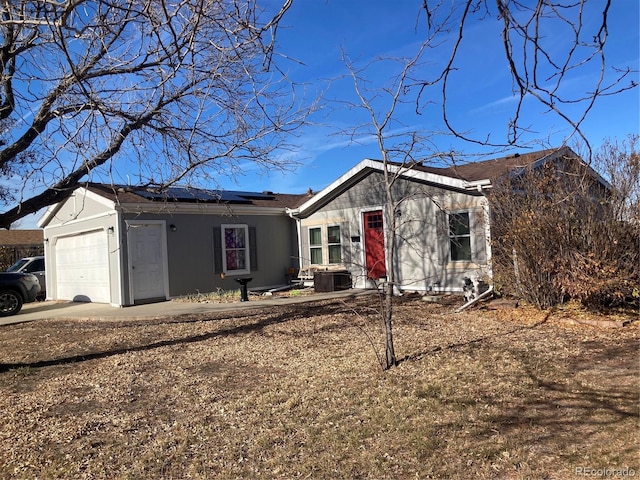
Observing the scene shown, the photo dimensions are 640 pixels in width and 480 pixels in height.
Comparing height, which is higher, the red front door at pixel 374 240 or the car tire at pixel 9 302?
the red front door at pixel 374 240

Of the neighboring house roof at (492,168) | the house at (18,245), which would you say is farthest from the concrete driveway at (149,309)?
the house at (18,245)

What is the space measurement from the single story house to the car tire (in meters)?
1.98

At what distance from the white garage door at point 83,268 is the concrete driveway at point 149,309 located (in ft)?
1.83

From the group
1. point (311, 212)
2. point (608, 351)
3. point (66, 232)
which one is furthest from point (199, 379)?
point (66, 232)

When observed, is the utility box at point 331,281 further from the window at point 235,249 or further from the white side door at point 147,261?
the white side door at point 147,261

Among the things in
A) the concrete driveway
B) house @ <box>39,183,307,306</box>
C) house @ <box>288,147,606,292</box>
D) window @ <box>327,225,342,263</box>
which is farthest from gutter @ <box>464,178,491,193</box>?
window @ <box>327,225,342,263</box>

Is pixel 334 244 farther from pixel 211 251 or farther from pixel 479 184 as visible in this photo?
pixel 479 184

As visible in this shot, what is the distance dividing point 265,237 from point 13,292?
714 centimetres

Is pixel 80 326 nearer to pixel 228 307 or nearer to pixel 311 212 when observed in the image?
pixel 228 307

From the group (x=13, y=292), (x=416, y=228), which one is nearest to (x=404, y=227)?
(x=416, y=228)

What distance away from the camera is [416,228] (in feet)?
43.3

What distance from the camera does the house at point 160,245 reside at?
13.3 meters

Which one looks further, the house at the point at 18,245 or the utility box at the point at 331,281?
the house at the point at 18,245

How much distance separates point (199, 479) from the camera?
3406 millimetres
